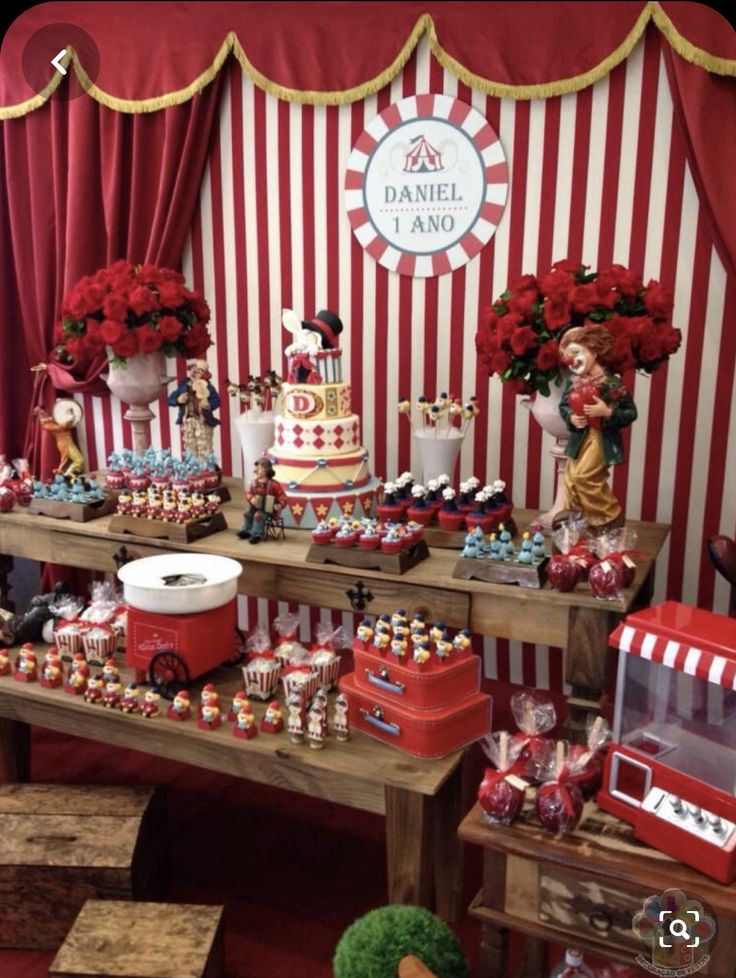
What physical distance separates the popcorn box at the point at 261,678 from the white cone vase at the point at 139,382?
43.1 inches

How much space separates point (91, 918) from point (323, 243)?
256 centimetres

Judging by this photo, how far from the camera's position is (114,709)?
2.45 m

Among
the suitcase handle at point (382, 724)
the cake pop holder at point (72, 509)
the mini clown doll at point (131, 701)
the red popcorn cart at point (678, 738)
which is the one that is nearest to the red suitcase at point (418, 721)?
the suitcase handle at point (382, 724)

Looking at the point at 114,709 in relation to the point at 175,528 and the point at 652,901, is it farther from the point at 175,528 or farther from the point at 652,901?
the point at 652,901

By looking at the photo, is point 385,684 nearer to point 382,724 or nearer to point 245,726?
point 382,724

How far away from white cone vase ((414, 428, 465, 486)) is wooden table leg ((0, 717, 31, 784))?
1.55m

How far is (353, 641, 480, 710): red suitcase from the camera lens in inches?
84.0

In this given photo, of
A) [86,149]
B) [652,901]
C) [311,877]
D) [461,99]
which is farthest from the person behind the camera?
[86,149]

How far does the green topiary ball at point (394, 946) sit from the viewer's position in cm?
169

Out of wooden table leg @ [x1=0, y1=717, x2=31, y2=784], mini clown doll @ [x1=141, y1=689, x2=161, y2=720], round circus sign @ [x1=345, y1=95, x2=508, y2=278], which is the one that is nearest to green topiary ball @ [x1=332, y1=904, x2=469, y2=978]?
mini clown doll @ [x1=141, y1=689, x2=161, y2=720]

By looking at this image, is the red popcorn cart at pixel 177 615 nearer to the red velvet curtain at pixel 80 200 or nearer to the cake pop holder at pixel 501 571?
the cake pop holder at pixel 501 571

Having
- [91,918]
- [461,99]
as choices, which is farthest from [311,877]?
[461,99]

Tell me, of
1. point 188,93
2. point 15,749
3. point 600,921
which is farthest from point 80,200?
point 600,921

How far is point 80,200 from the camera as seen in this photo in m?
3.80
